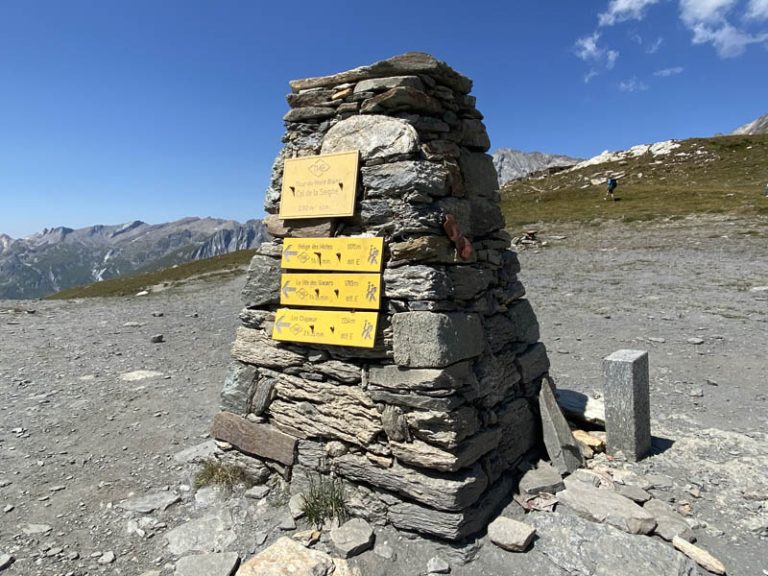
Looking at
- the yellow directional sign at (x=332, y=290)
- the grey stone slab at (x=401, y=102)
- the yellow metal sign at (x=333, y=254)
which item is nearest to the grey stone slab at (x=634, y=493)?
the yellow directional sign at (x=332, y=290)

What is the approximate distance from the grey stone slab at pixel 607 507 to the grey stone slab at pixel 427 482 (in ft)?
3.49

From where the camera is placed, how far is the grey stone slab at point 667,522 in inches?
197

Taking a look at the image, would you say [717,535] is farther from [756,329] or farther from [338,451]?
[756,329]

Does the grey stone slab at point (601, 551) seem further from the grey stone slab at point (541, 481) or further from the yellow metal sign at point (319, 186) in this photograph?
the yellow metal sign at point (319, 186)

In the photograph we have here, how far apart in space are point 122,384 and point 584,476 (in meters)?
10.4

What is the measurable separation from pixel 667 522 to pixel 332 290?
15.0ft

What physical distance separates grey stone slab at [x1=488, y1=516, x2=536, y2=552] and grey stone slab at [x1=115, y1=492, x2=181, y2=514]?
412 cm

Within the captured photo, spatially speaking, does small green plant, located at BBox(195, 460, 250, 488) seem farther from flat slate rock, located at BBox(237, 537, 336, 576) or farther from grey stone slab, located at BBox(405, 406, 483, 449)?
grey stone slab, located at BBox(405, 406, 483, 449)

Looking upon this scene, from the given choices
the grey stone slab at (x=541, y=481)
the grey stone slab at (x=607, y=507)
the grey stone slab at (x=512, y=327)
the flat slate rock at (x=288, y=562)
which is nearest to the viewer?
the flat slate rock at (x=288, y=562)

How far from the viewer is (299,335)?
605 centimetres

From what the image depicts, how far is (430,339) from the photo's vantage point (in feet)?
16.9

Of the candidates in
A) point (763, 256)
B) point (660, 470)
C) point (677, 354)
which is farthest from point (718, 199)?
point (660, 470)

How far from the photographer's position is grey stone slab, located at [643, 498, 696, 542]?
5012mm

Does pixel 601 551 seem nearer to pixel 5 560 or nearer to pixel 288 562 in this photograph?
pixel 288 562
